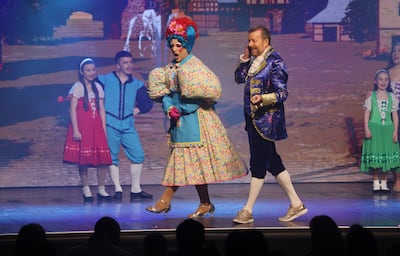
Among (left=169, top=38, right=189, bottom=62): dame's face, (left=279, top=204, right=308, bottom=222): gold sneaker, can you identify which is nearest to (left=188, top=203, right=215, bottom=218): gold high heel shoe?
(left=279, top=204, right=308, bottom=222): gold sneaker

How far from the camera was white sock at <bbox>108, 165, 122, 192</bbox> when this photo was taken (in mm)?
9659

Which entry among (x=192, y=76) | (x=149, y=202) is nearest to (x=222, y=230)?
(x=192, y=76)

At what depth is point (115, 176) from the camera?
9.73 metres

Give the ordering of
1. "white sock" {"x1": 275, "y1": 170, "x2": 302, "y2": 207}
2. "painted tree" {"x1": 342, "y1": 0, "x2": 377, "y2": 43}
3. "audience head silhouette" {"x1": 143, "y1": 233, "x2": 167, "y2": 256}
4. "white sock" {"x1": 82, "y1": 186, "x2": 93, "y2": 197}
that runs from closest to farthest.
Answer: "audience head silhouette" {"x1": 143, "y1": 233, "x2": 167, "y2": 256}, "white sock" {"x1": 275, "y1": 170, "x2": 302, "y2": 207}, "white sock" {"x1": 82, "y1": 186, "x2": 93, "y2": 197}, "painted tree" {"x1": 342, "y1": 0, "x2": 377, "y2": 43}

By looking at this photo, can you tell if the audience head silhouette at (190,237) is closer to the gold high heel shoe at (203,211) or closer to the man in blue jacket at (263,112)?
the man in blue jacket at (263,112)

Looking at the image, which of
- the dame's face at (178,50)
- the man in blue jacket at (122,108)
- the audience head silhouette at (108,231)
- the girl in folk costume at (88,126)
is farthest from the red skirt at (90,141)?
the audience head silhouette at (108,231)

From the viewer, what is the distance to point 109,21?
10.5m

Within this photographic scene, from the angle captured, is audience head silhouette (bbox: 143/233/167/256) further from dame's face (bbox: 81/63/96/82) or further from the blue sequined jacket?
dame's face (bbox: 81/63/96/82)

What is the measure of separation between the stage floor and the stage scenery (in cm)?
9

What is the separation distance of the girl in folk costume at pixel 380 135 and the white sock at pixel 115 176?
246 centimetres

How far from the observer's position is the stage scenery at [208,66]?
34.2 ft

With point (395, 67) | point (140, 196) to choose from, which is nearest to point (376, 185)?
point (395, 67)

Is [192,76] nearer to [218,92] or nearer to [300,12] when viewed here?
[218,92]

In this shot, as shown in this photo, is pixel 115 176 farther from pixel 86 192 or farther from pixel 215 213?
pixel 215 213
